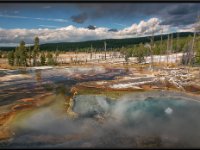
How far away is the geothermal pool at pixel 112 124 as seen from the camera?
1920 cm

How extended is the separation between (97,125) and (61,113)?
4872 mm

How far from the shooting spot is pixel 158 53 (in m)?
107

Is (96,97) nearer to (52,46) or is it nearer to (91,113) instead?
(91,113)

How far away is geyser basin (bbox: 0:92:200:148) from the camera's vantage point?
19219 millimetres

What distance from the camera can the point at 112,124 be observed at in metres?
23.2

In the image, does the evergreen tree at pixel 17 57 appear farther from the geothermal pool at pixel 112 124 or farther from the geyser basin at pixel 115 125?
the geyser basin at pixel 115 125

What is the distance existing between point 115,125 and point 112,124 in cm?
37

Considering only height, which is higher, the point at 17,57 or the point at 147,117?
the point at 17,57

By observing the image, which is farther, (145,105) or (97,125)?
(145,105)

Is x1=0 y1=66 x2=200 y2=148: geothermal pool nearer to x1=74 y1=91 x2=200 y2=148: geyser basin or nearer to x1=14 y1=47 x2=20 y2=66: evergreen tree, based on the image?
x1=74 y1=91 x2=200 y2=148: geyser basin

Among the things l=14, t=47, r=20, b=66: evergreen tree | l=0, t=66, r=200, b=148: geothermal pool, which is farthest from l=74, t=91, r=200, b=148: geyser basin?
l=14, t=47, r=20, b=66: evergreen tree

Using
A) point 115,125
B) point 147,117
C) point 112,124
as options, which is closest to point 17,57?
point 147,117

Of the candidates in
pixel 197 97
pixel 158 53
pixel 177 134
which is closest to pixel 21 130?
pixel 177 134

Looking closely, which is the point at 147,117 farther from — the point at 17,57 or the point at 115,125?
the point at 17,57
